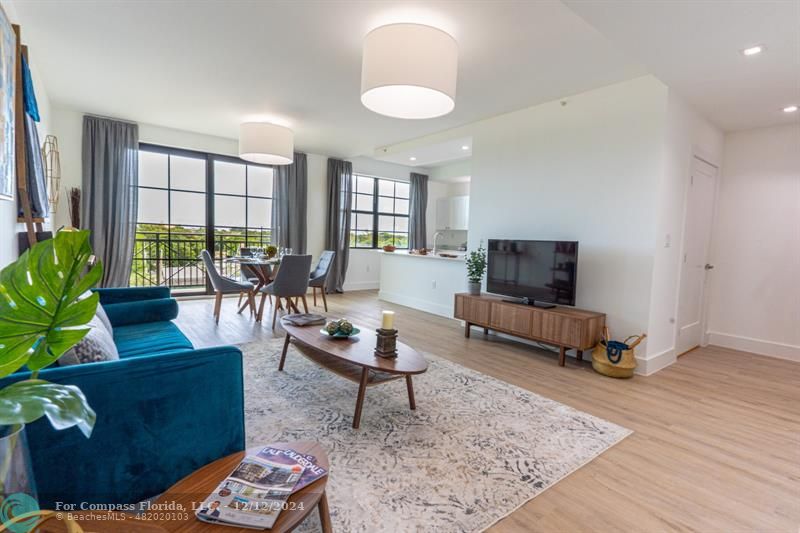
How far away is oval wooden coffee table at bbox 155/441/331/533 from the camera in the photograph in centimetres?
102

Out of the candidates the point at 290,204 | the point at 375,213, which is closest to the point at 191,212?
the point at 290,204

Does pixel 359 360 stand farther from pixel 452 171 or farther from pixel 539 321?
pixel 452 171

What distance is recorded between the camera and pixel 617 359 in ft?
10.9

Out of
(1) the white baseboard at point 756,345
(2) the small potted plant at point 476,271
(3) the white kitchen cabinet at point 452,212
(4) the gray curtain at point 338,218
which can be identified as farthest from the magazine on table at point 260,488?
(3) the white kitchen cabinet at point 452,212

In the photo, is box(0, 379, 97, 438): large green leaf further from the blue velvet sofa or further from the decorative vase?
the blue velvet sofa

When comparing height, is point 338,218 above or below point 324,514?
above

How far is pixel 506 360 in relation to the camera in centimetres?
372

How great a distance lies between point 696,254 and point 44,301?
17.6 ft

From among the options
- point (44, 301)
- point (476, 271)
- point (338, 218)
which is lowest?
point (476, 271)

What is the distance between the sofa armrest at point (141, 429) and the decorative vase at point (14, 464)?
49 centimetres

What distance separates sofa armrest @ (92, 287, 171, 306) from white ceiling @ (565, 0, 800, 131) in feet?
11.8

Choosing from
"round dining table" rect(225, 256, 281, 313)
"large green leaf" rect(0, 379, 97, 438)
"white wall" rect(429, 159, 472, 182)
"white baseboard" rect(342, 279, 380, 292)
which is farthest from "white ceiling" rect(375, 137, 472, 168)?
"large green leaf" rect(0, 379, 97, 438)

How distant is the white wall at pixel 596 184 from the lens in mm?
3443

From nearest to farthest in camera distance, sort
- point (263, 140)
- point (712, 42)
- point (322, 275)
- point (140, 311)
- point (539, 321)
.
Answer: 1. point (712, 42)
2. point (140, 311)
3. point (539, 321)
4. point (263, 140)
5. point (322, 275)
